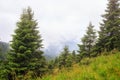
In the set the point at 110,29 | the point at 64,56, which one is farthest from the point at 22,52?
the point at 64,56

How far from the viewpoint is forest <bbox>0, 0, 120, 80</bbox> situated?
352 inches

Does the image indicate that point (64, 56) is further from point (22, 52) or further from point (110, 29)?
point (22, 52)

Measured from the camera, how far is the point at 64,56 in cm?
4612

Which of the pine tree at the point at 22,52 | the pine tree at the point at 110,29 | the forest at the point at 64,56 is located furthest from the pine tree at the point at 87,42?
the pine tree at the point at 22,52

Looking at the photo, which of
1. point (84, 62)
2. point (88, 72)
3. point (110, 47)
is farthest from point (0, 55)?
point (88, 72)

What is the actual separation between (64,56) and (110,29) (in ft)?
50.6

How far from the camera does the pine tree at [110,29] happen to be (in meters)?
32.2

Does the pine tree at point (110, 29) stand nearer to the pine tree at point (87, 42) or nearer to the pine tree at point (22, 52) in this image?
the pine tree at point (87, 42)

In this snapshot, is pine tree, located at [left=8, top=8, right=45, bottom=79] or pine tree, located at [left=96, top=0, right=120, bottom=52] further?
pine tree, located at [left=96, top=0, right=120, bottom=52]

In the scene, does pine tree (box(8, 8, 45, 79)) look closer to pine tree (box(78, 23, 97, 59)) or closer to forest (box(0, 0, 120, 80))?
forest (box(0, 0, 120, 80))

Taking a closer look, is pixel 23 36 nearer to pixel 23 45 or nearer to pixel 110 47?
pixel 23 45

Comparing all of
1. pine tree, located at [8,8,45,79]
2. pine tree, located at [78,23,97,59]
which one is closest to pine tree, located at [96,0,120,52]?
pine tree, located at [78,23,97,59]

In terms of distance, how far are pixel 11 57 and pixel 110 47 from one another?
15129mm

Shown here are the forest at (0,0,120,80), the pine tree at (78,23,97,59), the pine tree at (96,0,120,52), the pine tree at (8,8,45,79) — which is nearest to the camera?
the forest at (0,0,120,80)
